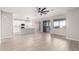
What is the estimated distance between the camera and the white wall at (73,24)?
18.2ft

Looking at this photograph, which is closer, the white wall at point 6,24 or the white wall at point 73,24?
the white wall at point 73,24

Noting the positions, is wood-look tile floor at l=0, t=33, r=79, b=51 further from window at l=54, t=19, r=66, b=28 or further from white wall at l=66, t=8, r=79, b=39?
window at l=54, t=19, r=66, b=28

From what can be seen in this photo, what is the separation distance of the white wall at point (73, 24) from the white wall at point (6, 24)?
5.01 metres

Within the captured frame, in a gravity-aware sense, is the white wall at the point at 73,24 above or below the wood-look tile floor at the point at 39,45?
above

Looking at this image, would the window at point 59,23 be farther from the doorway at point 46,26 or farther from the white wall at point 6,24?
the white wall at point 6,24

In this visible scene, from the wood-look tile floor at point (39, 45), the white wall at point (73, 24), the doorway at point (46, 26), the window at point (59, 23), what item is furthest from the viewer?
the doorway at point (46, 26)

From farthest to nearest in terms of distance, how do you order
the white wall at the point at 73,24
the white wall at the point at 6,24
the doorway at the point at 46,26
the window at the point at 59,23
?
the doorway at the point at 46,26
the window at the point at 59,23
the white wall at the point at 6,24
the white wall at the point at 73,24

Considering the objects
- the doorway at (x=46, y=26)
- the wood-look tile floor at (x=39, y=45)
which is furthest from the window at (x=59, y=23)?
the wood-look tile floor at (x=39, y=45)

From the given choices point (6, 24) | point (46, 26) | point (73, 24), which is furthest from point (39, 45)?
point (46, 26)

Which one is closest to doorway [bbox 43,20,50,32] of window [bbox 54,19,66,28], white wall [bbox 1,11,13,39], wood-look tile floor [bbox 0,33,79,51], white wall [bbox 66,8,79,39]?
window [bbox 54,19,66,28]

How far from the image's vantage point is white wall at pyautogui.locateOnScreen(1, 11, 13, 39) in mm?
6220
